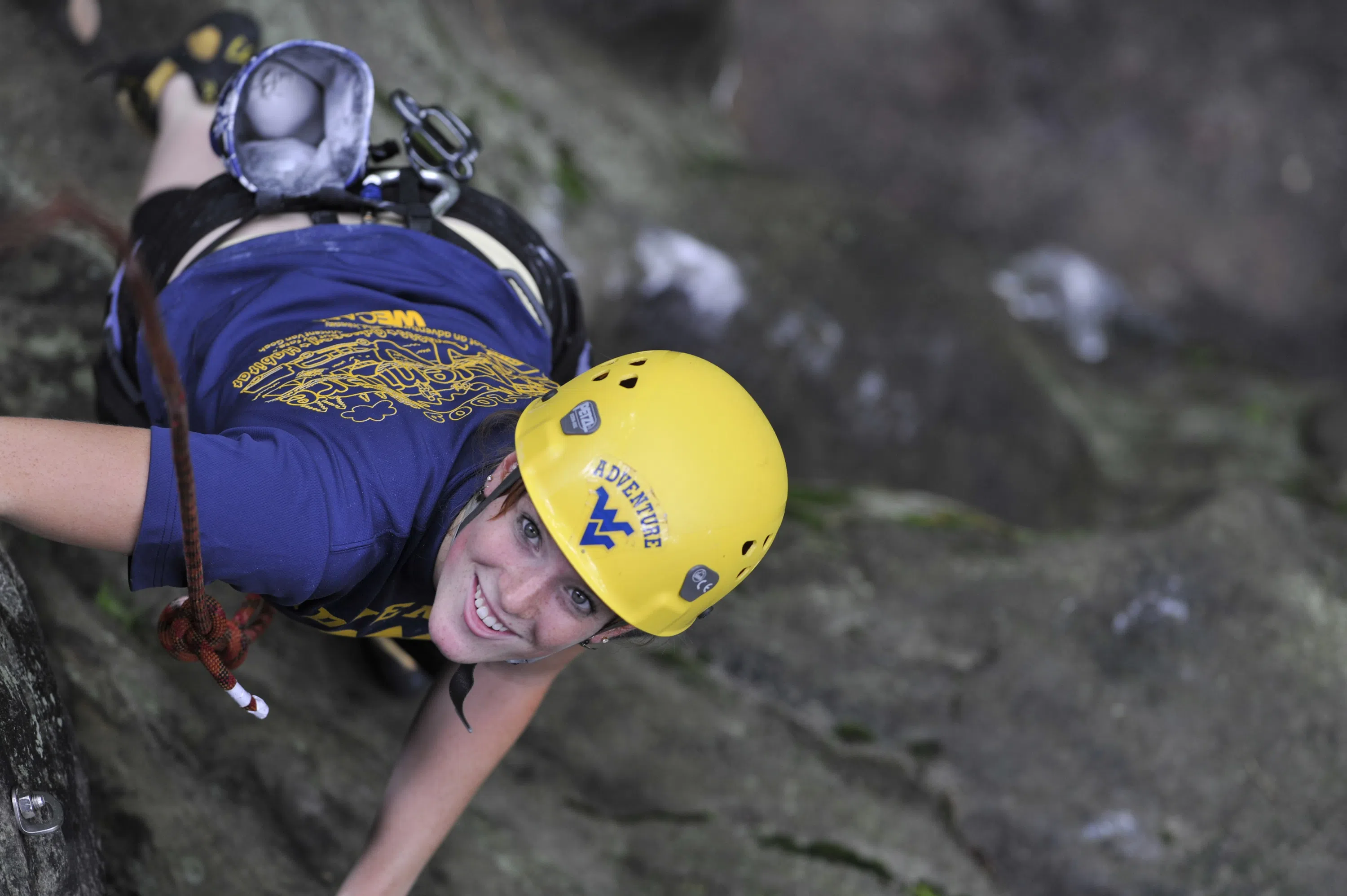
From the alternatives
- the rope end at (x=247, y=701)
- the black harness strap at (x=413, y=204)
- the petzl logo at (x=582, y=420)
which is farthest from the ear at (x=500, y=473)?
the black harness strap at (x=413, y=204)

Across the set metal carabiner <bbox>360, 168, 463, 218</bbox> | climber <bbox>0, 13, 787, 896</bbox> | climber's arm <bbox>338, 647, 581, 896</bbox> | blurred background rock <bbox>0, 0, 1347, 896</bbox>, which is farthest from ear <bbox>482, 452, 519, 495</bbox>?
blurred background rock <bbox>0, 0, 1347, 896</bbox>

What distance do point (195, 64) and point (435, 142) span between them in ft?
3.17

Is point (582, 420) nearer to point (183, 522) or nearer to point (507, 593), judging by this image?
point (507, 593)

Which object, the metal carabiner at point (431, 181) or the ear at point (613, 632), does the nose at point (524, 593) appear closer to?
the ear at point (613, 632)

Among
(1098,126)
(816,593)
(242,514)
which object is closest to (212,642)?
(242,514)

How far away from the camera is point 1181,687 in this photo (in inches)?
127

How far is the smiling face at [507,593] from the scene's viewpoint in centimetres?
189

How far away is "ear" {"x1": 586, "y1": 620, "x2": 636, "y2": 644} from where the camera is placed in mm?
2043

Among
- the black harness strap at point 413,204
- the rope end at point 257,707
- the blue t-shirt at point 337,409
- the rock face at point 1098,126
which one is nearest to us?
the blue t-shirt at point 337,409

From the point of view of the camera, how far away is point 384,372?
2.10 metres

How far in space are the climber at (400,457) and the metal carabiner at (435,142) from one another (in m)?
0.11

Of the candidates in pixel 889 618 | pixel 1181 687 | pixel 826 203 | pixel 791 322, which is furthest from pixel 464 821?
pixel 826 203

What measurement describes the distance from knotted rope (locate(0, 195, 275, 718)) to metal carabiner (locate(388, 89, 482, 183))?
0.79 meters

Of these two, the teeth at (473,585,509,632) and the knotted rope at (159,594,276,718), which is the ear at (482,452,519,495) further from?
the knotted rope at (159,594,276,718)
